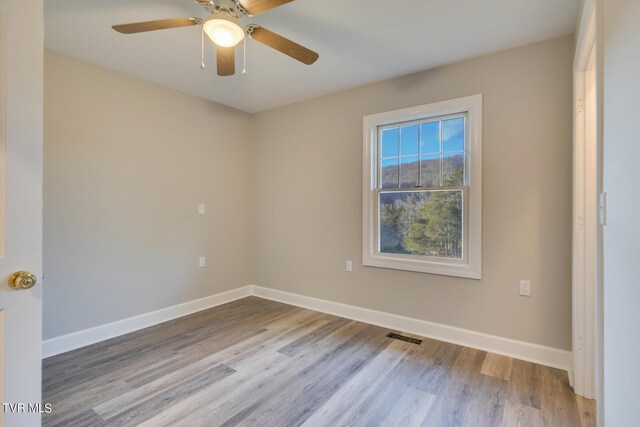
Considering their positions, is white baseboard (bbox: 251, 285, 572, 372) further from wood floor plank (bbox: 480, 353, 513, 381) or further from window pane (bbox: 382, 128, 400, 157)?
window pane (bbox: 382, 128, 400, 157)

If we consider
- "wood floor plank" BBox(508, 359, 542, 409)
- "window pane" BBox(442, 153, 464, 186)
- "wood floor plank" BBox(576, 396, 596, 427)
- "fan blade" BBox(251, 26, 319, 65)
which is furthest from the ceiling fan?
"wood floor plank" BBox(576, 396, 596, 427)

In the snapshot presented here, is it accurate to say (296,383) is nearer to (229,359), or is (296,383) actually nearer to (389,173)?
(229,359)

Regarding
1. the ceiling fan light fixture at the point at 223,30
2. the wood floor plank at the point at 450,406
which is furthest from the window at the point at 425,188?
the ceiling fan light fixture at the point at 223,30

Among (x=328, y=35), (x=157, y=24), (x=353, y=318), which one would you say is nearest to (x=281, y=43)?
(x=328, y=35)

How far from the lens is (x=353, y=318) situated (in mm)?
3277

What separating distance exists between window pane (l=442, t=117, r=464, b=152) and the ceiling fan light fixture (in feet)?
6.40

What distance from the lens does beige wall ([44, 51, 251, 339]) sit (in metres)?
2.52

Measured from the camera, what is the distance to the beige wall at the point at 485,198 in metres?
2.28

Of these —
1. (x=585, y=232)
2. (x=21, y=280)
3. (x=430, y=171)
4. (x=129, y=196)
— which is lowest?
(x=21, y=280)

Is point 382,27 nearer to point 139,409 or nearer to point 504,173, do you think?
point 504,173

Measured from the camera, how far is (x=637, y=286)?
77cm

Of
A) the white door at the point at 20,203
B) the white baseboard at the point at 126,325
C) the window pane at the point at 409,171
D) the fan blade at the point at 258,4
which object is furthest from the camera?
the window pane at the point at 409,171

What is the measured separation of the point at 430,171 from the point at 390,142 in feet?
1.74

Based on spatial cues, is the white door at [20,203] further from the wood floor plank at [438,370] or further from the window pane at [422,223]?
the window pane at [422,223]
